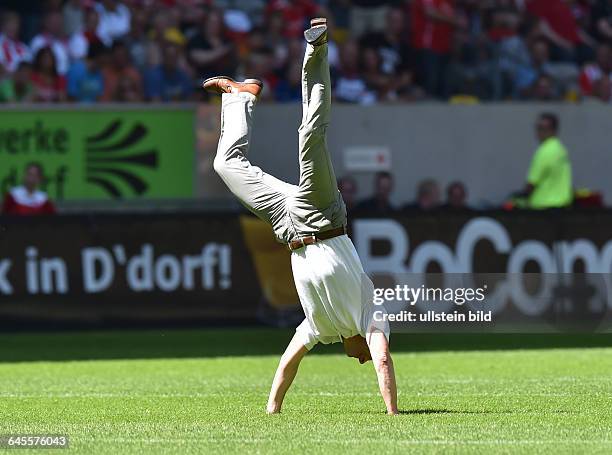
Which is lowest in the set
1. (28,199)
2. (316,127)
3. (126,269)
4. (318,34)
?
(126,269)

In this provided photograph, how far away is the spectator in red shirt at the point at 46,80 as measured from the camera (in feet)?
68.4

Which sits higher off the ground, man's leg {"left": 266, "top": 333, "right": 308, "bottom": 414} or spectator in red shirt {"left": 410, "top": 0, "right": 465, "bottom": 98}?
spectator in red shirt {"left": 410, "top": 0, "right": 465, "bottom": 98}

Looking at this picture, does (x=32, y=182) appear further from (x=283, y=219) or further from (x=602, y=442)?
(x=602, y=442)

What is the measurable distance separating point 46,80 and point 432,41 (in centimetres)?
621

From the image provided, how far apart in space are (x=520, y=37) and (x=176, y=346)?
9.76 meters

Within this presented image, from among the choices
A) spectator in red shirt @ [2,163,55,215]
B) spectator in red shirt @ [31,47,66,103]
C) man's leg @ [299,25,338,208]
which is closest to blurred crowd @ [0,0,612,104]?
spectator in red shirt @ [31,47,66,103]

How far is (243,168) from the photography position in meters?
9.99

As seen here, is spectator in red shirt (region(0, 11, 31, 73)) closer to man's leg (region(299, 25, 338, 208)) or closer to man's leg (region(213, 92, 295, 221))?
man's leg (region(213, 92, 295, 221))

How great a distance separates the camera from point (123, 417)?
10.0 meters

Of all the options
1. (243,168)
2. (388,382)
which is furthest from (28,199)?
(388,382)

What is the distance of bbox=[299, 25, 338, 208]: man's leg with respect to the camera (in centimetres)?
947

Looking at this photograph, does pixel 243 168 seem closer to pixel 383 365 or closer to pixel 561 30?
pixel 383 365

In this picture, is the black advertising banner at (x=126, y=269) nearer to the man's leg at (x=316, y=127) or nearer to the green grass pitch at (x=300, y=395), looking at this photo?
the green grass pitch at (x=300, y=395)

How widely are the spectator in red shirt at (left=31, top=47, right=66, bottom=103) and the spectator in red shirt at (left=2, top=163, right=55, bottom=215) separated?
1.37 m
